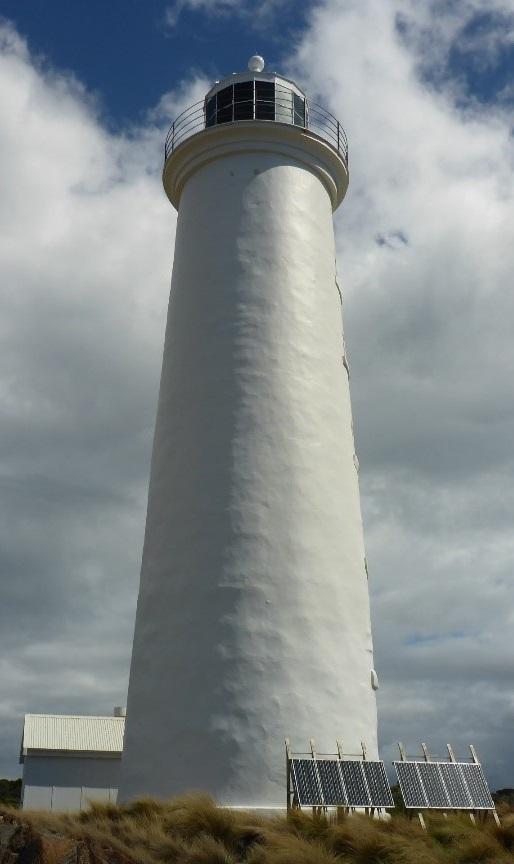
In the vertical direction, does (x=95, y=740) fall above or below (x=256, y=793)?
above

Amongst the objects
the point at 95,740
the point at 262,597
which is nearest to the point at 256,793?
the point at 262,597

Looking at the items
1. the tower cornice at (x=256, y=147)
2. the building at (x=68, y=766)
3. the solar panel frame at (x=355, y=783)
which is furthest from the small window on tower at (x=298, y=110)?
the building at (x=68, y=766)

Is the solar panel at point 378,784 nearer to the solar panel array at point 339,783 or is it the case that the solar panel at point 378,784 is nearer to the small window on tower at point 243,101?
the solar panel array at point 339,783

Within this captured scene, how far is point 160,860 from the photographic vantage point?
10.4 m

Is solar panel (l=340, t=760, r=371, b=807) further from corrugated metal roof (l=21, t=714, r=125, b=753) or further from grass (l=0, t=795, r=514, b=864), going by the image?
corrugated metal roof (l=21, t=714, r=125, b=753)

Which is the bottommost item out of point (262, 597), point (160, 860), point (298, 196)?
point (160, 860)

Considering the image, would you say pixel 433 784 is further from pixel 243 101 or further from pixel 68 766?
pixel 68 766

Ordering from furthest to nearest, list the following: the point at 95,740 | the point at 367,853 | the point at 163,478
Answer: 1. the point at 95,740
2. the point at 163,478
3. the point at 367,853

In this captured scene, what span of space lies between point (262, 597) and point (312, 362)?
4.44m

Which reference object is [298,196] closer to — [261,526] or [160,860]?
[261,526]

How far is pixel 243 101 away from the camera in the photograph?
18953 mm

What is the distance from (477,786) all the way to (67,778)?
1596 centimetres

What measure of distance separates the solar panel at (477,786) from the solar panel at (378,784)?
46.7 inches

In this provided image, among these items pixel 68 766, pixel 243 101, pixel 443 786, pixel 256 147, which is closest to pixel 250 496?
pixel 443 786
